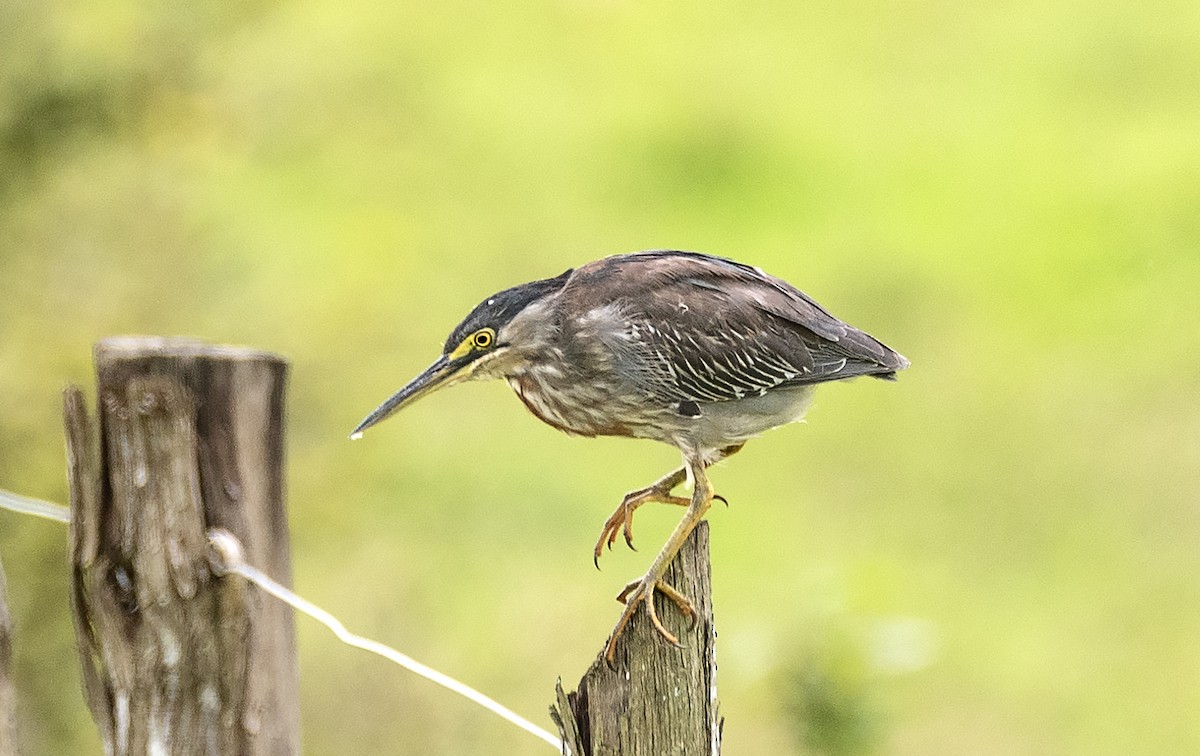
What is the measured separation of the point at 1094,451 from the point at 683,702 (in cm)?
798

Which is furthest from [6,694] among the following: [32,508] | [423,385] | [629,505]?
[629,505]

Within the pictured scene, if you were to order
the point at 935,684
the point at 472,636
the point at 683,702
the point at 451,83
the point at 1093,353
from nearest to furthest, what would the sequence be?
the point at 683,702 → the point at 472,636 → the point at 935,684 → the point at 1093,353 → the point at 451,83

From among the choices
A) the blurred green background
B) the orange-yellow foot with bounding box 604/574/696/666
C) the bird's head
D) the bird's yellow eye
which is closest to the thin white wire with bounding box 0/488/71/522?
the bird's head

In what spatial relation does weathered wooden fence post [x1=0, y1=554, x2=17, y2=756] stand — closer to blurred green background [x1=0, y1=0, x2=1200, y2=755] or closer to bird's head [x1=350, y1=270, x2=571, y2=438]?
bird's head [x1=350, y1=270, x2=571, y2=438]

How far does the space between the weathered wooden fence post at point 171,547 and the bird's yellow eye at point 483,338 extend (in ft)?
2.31

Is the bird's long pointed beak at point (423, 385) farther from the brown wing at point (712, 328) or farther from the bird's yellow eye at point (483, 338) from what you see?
the brown wing at point (712, 328)

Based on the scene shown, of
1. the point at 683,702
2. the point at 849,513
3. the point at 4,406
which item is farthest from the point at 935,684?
the point at 683,702

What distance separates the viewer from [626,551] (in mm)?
8633

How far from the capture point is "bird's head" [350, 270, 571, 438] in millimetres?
2982

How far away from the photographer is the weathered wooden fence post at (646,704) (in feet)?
7.21

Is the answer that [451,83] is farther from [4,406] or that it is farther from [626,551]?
[4,406]

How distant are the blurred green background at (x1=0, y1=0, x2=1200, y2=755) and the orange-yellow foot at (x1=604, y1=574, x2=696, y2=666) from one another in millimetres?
2049

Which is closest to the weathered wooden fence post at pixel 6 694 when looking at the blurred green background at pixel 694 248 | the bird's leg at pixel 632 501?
the bird's leg at pixel 632 501

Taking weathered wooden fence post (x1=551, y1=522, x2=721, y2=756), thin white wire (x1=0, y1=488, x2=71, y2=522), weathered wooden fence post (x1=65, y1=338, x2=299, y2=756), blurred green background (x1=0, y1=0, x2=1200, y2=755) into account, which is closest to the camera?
weathered wooden fence post (x1=551, y1=522, x2=721, y2=756)
